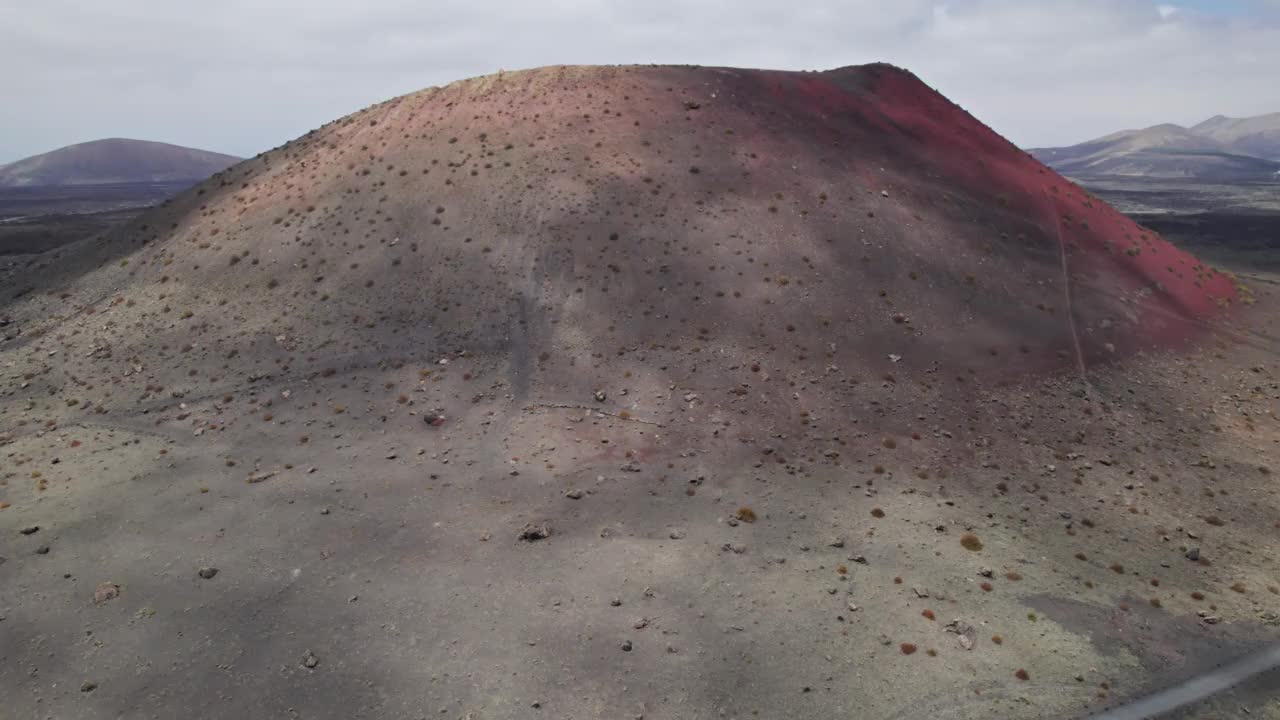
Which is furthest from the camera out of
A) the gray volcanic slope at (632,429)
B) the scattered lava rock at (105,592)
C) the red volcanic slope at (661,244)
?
the red volcanic slope at (661,244)

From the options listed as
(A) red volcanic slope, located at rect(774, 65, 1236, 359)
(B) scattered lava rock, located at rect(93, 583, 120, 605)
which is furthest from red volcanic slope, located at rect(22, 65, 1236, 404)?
(B) scattered lava rock, located at rect(93, 583, 120, 605)

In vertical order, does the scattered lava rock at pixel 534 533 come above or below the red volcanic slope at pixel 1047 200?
below

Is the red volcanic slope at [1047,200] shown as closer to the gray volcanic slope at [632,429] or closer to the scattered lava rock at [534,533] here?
the gray volcanic slope at [632,429]

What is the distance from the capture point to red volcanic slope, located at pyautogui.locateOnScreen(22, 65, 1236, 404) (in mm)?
31891

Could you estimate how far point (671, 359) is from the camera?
3011 cm

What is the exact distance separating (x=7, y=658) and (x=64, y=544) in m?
5.04

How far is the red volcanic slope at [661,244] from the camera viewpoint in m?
31.9

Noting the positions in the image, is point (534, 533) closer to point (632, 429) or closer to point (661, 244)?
point (632, 429)

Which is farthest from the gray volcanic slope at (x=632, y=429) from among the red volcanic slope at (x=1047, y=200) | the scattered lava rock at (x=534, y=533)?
the red volcanic slope at (x=1047, y=200)

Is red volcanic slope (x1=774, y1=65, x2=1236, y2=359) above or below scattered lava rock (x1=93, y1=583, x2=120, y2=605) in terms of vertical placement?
above

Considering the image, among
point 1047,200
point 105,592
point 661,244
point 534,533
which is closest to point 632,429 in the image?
point 534,533

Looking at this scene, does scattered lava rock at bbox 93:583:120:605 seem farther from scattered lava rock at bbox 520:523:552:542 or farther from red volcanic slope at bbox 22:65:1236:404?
red volcanic slope at bbox 22:65:1236:404

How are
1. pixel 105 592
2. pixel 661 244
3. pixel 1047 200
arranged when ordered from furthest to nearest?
pixel 1047 200, pixel 661 244, pixel 105 592

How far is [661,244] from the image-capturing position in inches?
1415
